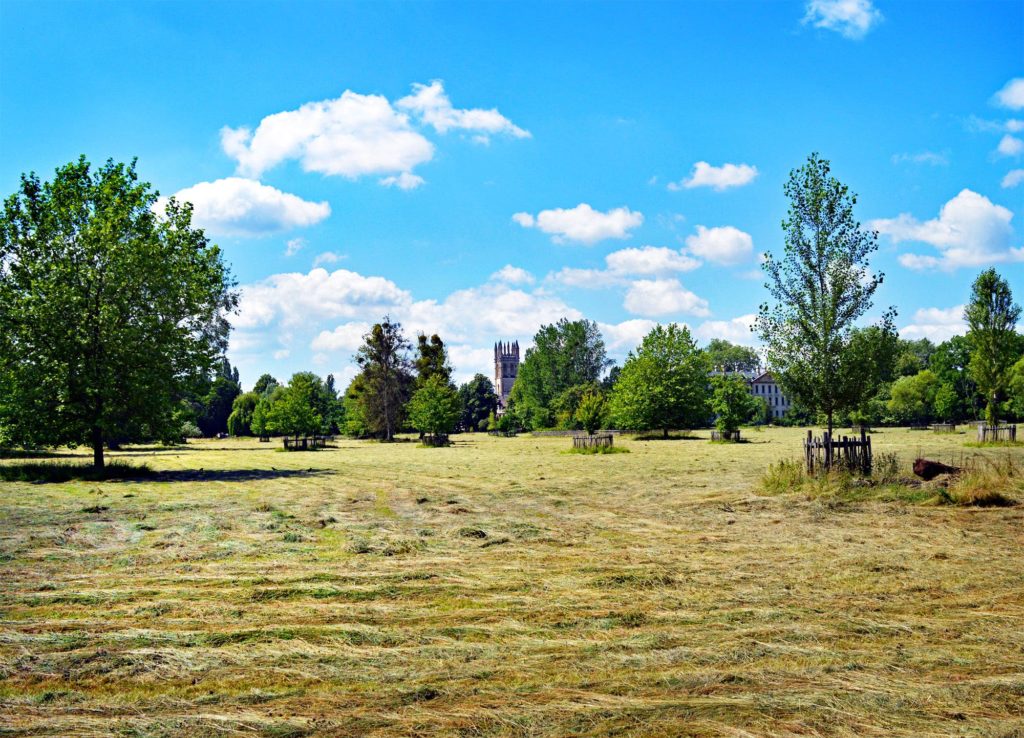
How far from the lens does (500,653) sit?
20.3 feet

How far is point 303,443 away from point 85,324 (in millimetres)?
33266

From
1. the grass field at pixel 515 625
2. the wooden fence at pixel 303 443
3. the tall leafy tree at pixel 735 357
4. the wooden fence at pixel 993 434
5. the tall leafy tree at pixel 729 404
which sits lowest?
the wooden fence at pixel 303 443

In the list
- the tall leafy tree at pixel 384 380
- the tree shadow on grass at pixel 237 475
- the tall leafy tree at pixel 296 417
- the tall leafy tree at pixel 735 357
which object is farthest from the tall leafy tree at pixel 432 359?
the tall leafy tree at pixel 735 357

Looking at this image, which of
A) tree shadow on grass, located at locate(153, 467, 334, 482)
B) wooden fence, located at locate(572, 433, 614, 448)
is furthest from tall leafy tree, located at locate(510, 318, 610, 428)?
tree shadow on grass, located at locate(153, 467, 334, 482)

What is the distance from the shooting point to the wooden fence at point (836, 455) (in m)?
19.4

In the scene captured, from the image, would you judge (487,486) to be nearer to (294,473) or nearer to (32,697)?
(294,473)

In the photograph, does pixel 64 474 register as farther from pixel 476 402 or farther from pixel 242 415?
pixel 476 402

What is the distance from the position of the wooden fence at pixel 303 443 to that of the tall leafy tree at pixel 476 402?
52236mm

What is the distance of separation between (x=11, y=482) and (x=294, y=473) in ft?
31.1

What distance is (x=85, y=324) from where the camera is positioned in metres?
26.2

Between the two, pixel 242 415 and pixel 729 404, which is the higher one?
pixel 729 404

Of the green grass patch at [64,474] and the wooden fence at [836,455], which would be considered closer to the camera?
the wooden fence at [836,455]

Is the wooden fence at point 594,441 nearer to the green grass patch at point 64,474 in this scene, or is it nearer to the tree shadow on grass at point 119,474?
the tree shadow on grass at point 119,474

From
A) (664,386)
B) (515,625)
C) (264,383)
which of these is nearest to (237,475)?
(515,625)
